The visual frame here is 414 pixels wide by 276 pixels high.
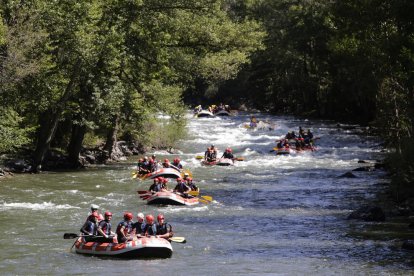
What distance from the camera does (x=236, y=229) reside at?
2116 cm

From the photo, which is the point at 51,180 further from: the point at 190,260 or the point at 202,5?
the point at 190,260

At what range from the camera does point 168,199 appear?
2527 cm

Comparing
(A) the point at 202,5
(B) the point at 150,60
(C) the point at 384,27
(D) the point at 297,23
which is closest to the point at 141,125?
(B) the point at 150,60

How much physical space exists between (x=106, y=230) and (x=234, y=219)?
17.3ft

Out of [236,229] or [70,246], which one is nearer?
[70,246]

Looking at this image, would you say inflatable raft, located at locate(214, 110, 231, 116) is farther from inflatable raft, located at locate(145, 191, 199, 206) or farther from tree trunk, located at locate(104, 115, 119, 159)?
inflatable raft, located at locate(145, 191, 199, 206)

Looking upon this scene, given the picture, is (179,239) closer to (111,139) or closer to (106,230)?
(106,230)

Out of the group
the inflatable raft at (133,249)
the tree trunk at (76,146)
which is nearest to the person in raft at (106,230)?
the inflatable raft at (133,249)

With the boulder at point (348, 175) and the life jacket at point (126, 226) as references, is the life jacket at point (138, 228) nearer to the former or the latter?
the life jacket at point (126, 226)

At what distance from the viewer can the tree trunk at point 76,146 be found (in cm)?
3506

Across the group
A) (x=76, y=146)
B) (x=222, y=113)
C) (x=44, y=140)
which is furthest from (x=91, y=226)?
(x=222, y=113)

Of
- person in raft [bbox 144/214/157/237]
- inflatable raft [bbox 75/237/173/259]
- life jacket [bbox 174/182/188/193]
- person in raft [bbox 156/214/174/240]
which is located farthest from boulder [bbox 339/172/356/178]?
inflatable raft [bbox 75/237/173/259]

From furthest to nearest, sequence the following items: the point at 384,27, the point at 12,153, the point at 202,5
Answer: the point at 202,5 < the point at 12,153 < the point at 384,27

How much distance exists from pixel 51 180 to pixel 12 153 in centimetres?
379
